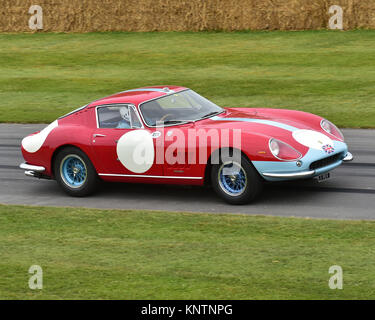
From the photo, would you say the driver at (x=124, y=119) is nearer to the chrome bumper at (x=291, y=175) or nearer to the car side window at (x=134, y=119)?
the car side window at (x=134, y=119)

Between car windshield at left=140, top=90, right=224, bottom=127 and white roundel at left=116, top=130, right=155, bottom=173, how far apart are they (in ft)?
0.80

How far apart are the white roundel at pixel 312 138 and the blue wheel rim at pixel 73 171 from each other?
3.00m

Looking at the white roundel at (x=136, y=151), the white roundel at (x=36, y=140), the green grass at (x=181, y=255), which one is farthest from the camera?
the white roundel at (x=36, y=140)

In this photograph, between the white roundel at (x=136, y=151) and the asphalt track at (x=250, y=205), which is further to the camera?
the white roundel at (x=136, y=151)

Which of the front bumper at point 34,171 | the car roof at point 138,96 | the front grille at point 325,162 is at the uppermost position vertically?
the car roof at point 138,96

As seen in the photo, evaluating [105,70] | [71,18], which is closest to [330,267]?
[105,70]

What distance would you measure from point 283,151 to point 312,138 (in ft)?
1.93

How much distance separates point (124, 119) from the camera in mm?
10773

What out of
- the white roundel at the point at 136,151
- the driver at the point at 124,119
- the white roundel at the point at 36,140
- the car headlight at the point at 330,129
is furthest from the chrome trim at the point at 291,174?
the white roundel at the point at 36,140

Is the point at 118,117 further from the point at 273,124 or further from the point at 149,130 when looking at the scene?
the point at 273,124

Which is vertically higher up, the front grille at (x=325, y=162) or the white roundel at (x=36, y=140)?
the white roundel at (x=36, y=140)

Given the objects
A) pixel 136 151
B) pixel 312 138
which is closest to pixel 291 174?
pixel 312 138

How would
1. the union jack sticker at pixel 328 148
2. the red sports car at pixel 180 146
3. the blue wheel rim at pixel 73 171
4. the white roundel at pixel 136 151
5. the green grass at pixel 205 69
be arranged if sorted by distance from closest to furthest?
1. the red sports car at pixel 180 146
2. the union jack sticker at pixel 328 148
3. the white roundel at pixel 136 151
4. the blue wheel rim at pixel 73 171
5. the green grass at pixel 205 69

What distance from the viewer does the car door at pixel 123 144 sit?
34.1 feet
